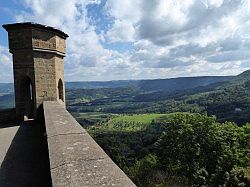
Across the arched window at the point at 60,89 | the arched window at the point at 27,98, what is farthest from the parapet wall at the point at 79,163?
the arched window at the point at 60,89

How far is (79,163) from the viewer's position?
110 inches

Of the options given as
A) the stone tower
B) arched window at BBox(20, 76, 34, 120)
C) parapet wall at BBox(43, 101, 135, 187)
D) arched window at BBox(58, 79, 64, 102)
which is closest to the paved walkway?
parapet wall at BBox(43, 101, 135, 187)

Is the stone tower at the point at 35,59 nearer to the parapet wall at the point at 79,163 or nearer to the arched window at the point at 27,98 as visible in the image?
the arched window at the point at 27,98

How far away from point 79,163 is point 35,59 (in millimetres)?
6419

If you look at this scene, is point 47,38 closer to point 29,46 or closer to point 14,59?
point 29,46

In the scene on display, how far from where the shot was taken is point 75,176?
2445mm

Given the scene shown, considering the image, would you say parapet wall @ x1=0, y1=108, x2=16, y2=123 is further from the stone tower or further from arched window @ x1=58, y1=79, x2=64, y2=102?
arched window @ x1=58, y1=79, x2=64, y2=102

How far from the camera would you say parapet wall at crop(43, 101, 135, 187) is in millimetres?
2350

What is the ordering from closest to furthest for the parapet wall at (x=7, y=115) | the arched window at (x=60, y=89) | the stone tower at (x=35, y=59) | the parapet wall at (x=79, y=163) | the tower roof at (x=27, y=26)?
the parapet wall at (x=79, y=163)
the tower roof at (x=27, y=26)
the stone tower at (x=35, y=59)
the parapet wall at (x=7, y=115)
the arched window at (x=60, y=89)

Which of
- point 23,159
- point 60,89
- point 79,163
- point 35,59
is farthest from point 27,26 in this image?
point 79,163

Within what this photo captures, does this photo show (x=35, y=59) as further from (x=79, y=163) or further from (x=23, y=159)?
(x=79, y=163)

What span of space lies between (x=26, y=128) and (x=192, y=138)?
17639 millimetres

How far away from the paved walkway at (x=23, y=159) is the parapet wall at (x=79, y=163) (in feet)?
2.07

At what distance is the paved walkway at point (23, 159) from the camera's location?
4.04 meters
